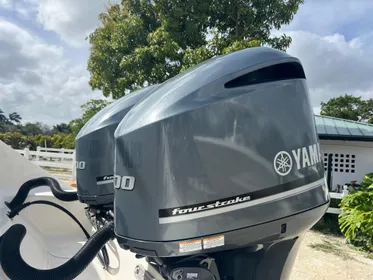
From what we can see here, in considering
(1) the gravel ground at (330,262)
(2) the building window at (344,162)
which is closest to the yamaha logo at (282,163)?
(1) the gravel ground at (330,262)

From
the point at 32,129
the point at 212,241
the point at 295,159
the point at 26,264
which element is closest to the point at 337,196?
the point at 295,159

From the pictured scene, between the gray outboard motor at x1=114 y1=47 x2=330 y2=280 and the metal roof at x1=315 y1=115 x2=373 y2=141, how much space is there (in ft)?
21.1

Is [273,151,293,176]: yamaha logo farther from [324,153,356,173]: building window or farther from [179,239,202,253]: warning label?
[324,153,356,173]: building window

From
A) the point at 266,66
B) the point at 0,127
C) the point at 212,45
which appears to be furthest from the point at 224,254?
the point at 0,127

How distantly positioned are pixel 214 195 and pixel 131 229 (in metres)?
0.30

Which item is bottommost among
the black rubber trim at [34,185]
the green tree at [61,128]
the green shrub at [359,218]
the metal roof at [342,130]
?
the green shrub at [359,218]

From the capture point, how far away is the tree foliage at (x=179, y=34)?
6.78 metres

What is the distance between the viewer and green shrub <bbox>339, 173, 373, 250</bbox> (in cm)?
445

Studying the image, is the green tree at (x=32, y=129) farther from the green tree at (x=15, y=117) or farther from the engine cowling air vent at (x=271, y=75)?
the engine cowling air vent at (x=271, y=75)

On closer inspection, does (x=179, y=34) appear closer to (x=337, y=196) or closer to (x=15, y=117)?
(x=337, y=196)

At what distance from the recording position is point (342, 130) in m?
7.62

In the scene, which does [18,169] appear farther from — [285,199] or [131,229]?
[285,199]

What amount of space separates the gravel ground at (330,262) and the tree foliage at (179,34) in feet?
12.5

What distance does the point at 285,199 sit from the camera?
1.01 m
